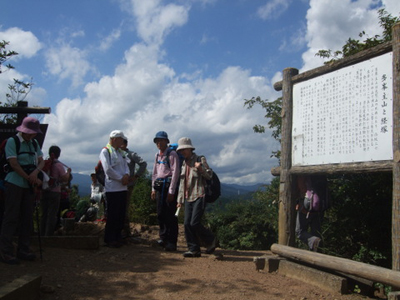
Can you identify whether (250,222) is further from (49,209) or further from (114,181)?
(49,209)

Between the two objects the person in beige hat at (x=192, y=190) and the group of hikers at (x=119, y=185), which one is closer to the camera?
the group of hikers at (x=119, y=185)

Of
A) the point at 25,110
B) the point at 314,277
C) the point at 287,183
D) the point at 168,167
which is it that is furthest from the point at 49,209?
the point at 314,277

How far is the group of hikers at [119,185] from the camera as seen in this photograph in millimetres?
4945

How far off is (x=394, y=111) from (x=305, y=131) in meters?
1.50

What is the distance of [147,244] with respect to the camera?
22.7 ft

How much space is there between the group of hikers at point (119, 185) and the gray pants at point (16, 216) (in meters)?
0.01

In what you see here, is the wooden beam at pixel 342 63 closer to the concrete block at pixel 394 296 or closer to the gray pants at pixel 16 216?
the concrete block at pixel 394 296

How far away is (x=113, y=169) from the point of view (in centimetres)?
598

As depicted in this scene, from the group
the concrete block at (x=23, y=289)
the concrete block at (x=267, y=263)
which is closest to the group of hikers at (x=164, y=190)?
the concrete block at (x=267, y=263)

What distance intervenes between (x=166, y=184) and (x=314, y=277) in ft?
9.01

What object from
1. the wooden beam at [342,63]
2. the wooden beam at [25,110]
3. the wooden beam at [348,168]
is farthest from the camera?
the wooden beam at [25,110]

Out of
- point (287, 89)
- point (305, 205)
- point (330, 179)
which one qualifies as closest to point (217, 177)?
point (305, 205)

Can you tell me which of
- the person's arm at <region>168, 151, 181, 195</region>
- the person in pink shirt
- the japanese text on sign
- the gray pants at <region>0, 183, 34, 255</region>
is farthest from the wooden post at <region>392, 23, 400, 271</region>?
the person in pink shirt

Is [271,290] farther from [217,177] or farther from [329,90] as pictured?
[329,90]
